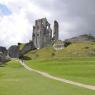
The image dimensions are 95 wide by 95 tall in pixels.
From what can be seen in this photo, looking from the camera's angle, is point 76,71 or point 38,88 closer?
point 38,88

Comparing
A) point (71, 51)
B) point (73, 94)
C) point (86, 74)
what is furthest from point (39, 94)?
point (71, 51)

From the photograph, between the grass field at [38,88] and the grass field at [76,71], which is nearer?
the grass field at [38,88]

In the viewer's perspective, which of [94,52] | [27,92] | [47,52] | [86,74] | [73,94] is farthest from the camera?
[47,52]

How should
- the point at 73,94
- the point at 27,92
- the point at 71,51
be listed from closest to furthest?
1. the point at 73,94
2. the point at 27,92
3. the point at 71,51

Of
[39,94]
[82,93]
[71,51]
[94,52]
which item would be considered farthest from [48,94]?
[71,51]

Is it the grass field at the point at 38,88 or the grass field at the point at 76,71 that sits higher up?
the grass field at the point at 76,71

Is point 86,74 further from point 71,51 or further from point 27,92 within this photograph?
point 71,51

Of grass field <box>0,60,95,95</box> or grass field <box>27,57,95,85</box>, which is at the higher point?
grass field <box>27,57,95,85</box>

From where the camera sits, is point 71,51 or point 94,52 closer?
point 94,52

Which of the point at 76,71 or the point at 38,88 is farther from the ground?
the point at 76,71

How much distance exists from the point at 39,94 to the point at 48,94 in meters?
0.96

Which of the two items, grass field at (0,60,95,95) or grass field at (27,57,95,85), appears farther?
grass field at (27,57,95,85)

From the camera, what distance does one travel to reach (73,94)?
3206cm

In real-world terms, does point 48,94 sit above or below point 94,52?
below
